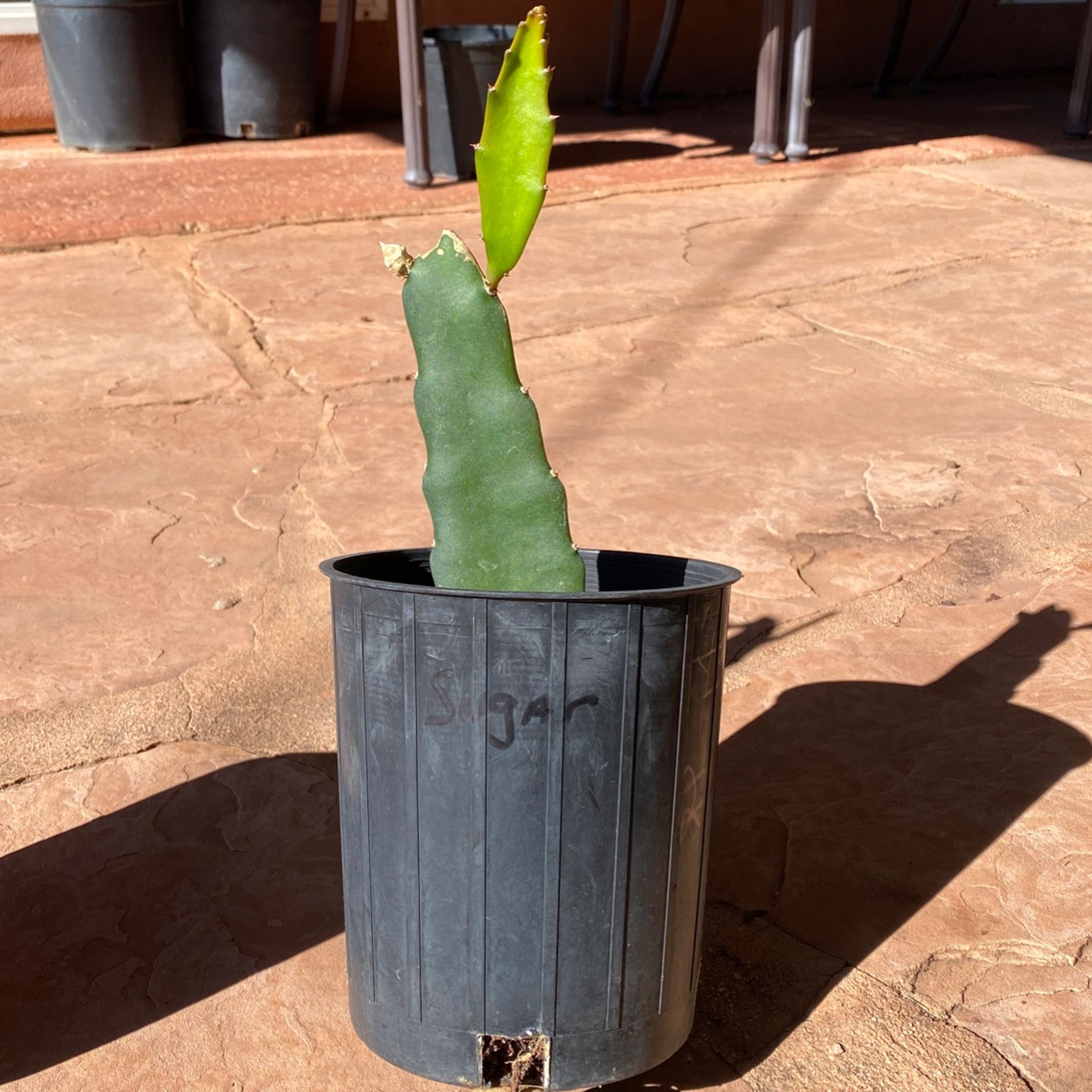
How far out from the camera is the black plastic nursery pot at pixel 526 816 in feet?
4.06

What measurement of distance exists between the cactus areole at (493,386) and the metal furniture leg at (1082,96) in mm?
6012

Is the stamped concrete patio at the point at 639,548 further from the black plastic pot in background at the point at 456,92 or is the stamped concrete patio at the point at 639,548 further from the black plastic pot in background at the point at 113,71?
the black plastic pot in background at the point at 113,71

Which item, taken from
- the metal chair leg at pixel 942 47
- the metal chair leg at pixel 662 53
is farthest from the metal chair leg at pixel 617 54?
the metal chair leg at pixel 942 47

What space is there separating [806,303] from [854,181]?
72.1 inches

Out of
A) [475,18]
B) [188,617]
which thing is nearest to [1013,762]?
[188,617]

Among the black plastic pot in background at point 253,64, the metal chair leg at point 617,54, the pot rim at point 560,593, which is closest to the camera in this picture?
the pot rim at point 560,593

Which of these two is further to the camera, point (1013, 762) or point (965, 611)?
point (965, 611)

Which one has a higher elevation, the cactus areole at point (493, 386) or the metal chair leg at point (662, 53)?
the cactus areole at point (493, 386)

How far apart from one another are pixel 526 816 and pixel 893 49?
759 centimetres

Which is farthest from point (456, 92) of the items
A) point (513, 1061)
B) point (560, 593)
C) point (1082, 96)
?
point (513, 1061)

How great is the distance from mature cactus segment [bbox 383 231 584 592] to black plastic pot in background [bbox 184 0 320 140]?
521cm

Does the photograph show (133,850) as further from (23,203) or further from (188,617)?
(23,203)

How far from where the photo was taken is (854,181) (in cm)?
566

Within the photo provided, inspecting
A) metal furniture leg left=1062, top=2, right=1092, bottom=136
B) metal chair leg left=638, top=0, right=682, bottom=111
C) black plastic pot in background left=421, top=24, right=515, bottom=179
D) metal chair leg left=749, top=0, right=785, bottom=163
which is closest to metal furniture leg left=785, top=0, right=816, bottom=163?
metal chair leg left=749, top=0, right=785, bottom=163
